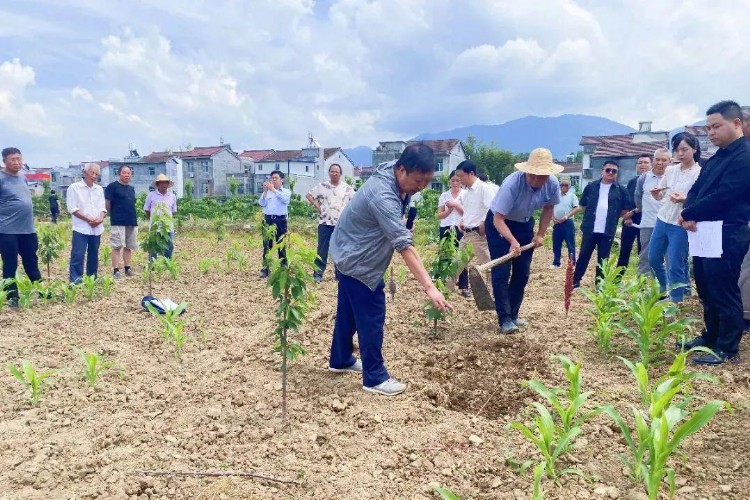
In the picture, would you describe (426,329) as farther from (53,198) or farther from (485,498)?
(53,198)

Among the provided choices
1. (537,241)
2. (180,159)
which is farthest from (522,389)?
(180,159)

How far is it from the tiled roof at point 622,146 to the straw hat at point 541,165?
29521 mm

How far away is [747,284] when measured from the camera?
4.11 metres

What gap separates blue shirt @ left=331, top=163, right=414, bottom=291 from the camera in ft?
9.45

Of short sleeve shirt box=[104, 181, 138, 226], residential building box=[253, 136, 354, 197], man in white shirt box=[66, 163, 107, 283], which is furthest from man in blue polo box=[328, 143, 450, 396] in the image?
residential building box=[253, 136, 354, 197]

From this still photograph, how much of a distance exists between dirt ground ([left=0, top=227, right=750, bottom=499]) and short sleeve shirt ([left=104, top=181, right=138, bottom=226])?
246cm

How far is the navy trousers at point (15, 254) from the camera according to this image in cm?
543

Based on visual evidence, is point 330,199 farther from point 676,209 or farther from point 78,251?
point 676,209

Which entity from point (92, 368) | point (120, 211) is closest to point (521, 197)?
point (92, 368)

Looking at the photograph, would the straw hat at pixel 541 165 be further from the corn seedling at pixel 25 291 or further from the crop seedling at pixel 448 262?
the corn seedling at pixel 25 291

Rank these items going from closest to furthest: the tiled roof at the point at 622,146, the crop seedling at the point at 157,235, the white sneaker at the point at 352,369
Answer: the white sneaker at the point at 352,369 < the crop seedling at the point at 157,235 < the tiled roof at the point at 622,146

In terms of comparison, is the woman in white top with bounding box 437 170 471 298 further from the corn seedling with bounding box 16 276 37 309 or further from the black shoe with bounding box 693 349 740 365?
the corn seedling with bounding box 16 276 37 309

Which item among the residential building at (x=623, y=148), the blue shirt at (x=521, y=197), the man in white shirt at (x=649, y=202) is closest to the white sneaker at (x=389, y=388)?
the blue shirt at (x=521, y=197)

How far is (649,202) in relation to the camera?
570 centimetres
